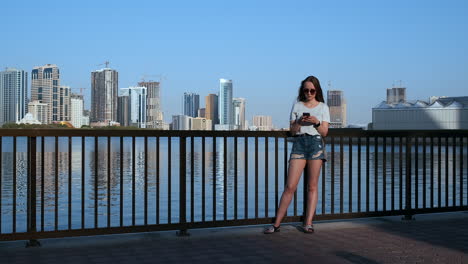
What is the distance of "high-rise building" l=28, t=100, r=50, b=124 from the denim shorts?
7587 inches

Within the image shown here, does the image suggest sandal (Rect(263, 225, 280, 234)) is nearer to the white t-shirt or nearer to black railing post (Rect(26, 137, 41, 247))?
the white t-shirt

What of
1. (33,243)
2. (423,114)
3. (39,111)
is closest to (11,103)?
(39,111)

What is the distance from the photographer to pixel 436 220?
661 centimetres

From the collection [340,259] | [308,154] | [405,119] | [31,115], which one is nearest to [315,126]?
[308,154]

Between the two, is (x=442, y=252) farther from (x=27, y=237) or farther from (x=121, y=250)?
(x=27, y=237)

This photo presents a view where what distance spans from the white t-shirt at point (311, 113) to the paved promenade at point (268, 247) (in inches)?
42.0

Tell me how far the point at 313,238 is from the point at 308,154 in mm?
870

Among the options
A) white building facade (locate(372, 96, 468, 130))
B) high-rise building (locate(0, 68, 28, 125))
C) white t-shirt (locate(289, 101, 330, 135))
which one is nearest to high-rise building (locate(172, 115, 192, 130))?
high-rise building (locate(0, 68, 28, 125))

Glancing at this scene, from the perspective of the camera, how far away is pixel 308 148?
5.72m

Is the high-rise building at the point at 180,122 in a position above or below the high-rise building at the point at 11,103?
below

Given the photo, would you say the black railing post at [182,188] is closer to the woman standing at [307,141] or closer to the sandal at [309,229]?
the woman standing at [307,141]

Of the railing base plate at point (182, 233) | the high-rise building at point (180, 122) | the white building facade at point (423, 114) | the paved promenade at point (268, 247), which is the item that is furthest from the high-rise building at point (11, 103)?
the paved promenade at point (268, 247)

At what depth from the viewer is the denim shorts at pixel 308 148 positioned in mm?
5688

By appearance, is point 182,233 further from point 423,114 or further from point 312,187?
point 423,114
